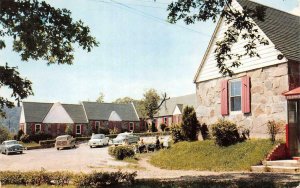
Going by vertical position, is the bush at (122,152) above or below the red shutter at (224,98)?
below

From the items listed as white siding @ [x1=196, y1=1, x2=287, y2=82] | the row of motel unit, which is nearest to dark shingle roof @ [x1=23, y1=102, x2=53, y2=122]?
the row of motel unit

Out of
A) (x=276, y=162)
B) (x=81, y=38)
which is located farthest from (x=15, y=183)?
(x=276, y=162)

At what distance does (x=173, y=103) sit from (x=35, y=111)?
28427 mm

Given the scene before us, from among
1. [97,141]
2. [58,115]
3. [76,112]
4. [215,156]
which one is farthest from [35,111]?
[215,156]

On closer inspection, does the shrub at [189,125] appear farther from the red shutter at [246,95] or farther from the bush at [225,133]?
the red shutter at [246,95]

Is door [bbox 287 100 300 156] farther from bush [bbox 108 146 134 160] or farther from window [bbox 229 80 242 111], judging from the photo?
bush [bbox 108 146 134 160]

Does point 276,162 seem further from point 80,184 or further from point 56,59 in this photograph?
point 56,59

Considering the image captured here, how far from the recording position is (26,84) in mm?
11016

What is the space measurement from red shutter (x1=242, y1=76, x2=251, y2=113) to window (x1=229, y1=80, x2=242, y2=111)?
0.62 metres

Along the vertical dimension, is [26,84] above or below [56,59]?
below

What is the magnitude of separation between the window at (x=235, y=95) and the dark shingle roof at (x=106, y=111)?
46.5m

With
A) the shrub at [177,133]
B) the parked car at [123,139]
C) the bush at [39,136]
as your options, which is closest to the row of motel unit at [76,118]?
the bush at [39,136]

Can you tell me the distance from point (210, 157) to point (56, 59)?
9775mm

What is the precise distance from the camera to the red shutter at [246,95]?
20109 millimetres
